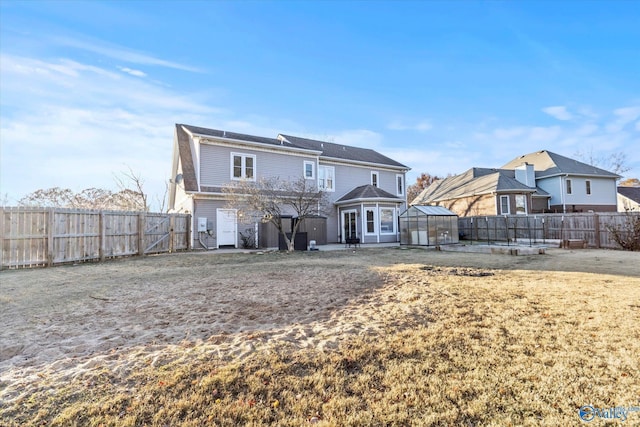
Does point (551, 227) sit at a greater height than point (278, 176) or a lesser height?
lesser

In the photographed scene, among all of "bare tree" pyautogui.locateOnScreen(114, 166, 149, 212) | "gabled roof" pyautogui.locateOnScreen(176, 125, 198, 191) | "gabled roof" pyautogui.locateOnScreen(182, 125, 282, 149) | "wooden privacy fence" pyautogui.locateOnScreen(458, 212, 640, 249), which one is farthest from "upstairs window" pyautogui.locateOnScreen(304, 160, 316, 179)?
"bare tree" pyautogui.locateOnScreen(114, 166, 149, 212)

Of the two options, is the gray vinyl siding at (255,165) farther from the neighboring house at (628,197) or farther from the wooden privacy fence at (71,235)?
the neighboring house at (628,197)

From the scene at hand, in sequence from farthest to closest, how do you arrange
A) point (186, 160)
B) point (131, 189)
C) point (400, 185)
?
point (131, 189) < point (400, 185) < point (186, 160)

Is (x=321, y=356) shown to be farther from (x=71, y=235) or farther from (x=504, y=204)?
(x=504, y=204)

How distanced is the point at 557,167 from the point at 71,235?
34786 millimetres

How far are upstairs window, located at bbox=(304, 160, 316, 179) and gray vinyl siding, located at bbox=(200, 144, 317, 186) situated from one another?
0.79 feet

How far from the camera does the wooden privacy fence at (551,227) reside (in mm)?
14883

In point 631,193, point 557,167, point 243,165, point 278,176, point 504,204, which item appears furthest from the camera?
point 631,193

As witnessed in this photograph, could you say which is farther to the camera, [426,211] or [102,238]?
[426,211]

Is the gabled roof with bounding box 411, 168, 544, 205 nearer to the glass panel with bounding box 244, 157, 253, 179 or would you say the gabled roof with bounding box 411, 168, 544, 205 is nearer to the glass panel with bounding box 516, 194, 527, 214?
the glass panel with bounding box 516, 194, 527, 214

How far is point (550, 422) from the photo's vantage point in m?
2.07

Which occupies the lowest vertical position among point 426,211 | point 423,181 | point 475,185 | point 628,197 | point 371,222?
point 371,222

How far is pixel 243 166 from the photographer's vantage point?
58.5ft

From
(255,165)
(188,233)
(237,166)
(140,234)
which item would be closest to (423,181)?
(255,165)
